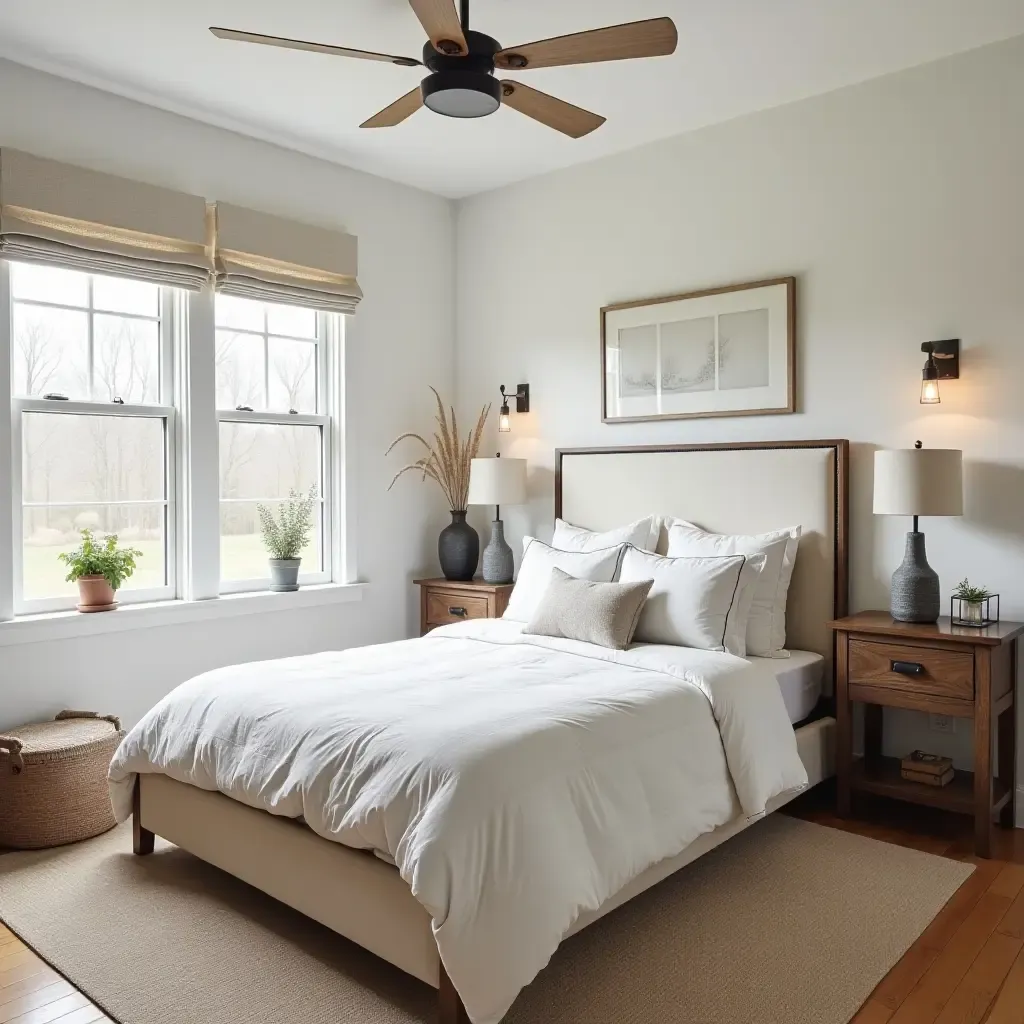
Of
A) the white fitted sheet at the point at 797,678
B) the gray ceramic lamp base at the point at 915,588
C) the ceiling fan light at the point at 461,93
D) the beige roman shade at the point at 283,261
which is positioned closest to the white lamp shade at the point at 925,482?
the gray ceramic lamp base at the point at 915,588

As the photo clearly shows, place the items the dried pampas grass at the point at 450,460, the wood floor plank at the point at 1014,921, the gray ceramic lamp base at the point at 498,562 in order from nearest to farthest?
the wood floor plank at the point at 1014,921 < the gray ceramic lamp base at the point at 498,562 < the dried pampas grass at the point at 450,460

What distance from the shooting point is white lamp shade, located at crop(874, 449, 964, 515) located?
328cm

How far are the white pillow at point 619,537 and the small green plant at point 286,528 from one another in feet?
4.18

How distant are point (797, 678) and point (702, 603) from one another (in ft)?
1.58

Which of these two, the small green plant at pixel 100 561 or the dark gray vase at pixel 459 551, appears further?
the dark gray vase at pixel 459 551

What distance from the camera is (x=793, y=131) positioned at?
→ 395cm

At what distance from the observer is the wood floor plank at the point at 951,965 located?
223cm

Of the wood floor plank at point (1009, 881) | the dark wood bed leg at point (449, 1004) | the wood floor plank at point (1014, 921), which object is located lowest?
the wood floor plank at point (1014, 921)

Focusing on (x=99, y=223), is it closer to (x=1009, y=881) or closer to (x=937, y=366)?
(x=937, y=366)

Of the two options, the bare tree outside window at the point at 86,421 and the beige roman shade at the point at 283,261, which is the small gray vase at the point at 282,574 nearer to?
the bare tree outside window at the point at 86,421

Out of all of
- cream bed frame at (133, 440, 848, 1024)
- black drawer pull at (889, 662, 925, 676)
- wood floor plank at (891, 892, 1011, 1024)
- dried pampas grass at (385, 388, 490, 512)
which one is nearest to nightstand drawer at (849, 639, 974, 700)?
black drawer pull at (889, 662, 925, 676)

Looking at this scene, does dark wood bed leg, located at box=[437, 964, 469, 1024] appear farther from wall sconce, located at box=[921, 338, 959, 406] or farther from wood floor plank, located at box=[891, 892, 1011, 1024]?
wall sconce, located at box=[921, 338, 959, 406]

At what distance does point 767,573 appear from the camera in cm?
372

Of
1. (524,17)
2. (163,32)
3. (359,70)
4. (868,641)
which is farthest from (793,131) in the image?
(163,32)
